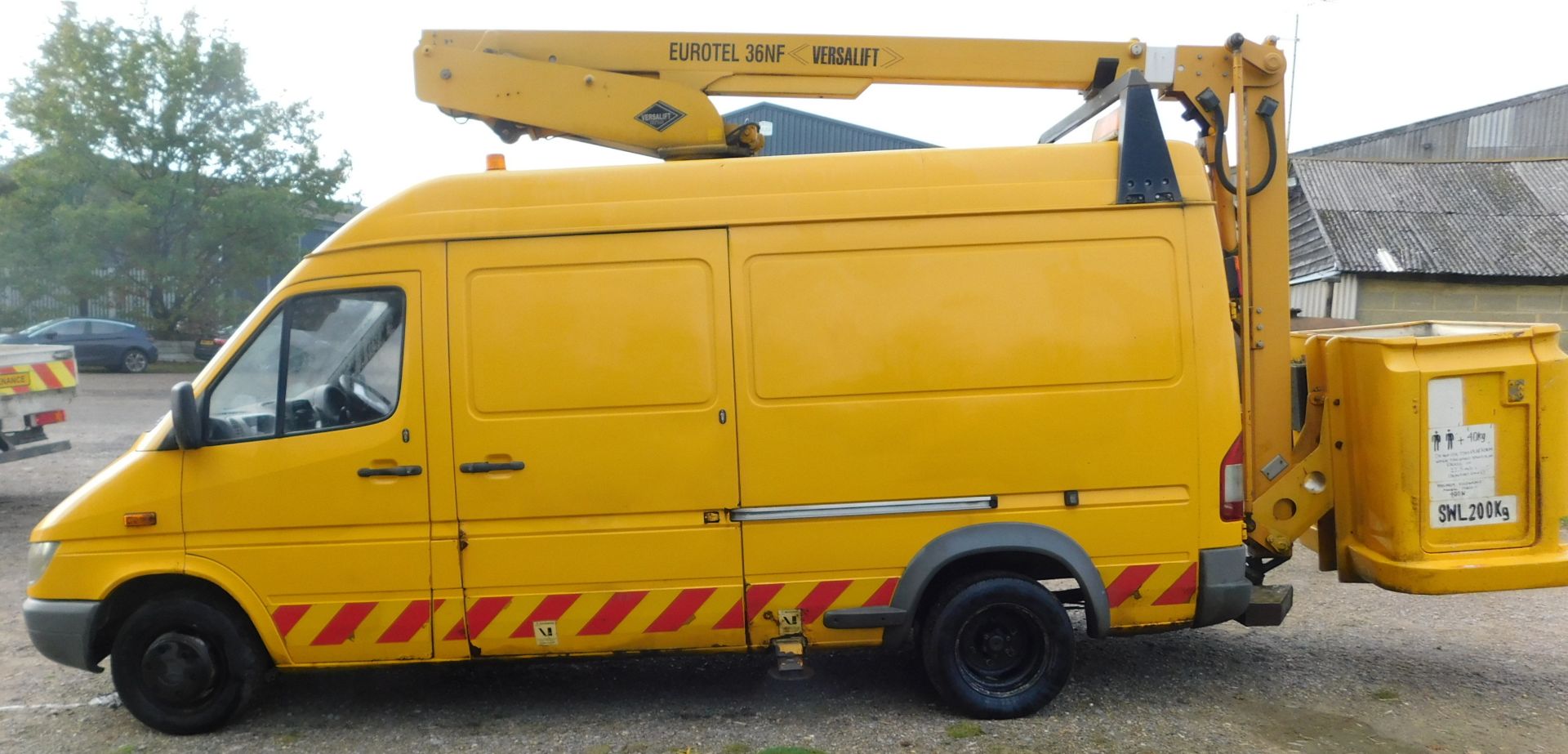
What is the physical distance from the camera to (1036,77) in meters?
5.38

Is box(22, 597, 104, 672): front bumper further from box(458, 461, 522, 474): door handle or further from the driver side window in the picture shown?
box(458, 461, 522, 474): door handle

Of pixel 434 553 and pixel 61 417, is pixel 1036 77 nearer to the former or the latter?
pixel 434 553

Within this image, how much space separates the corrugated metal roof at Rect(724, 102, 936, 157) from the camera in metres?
25.5

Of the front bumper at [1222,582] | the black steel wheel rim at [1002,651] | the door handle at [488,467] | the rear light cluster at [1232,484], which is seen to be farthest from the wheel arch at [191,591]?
the rear light cluster at [1232,484]

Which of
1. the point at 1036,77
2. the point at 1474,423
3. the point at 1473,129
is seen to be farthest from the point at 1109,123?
the point at 1473,129

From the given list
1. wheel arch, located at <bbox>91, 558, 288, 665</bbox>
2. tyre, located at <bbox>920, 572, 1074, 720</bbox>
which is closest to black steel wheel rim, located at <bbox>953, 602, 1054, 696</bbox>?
tyre, located at <bbox>920, 572, 1074, 720</bbox>

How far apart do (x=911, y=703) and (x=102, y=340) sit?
966 inches

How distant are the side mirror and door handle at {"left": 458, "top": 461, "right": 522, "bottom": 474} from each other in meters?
1.16

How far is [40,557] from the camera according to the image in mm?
4773

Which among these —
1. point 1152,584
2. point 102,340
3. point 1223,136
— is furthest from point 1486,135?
point 102,340

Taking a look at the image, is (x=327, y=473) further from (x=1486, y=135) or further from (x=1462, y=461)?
(x=1486, y=135)

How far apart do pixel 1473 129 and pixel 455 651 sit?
25.6 meters

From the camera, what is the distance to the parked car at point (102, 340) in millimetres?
23375

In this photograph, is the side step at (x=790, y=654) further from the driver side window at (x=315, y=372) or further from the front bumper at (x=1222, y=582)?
the driver side window at (x=315, y=372)
